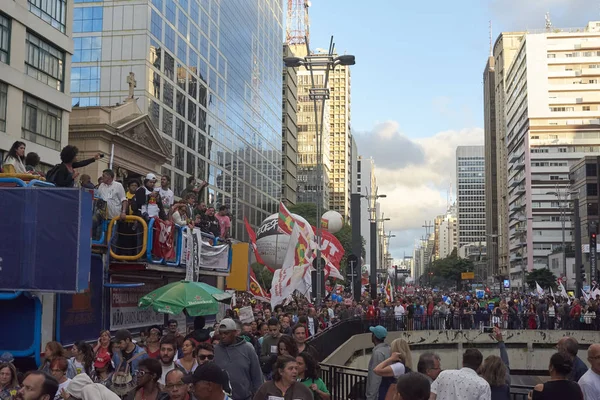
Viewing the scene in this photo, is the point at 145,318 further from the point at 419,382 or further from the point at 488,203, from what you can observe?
the point at 488,203

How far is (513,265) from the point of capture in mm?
133500

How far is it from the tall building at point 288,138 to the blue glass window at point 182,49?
53.2 m

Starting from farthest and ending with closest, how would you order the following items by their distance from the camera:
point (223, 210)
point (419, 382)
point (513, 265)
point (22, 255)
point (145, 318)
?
point (513, 265) < point (223, 210) < point (145, 318) < point (22, 255) < point (419, 382)

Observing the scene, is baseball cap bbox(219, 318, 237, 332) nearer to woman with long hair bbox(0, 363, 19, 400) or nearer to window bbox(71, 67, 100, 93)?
woman with long hair bbox(0, 363, 19, 400)

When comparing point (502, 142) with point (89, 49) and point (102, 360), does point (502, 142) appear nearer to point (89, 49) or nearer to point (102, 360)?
point (89, 49)

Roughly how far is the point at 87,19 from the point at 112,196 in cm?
4120

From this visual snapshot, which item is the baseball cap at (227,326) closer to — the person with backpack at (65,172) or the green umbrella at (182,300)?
the person with backpack at (65,172)

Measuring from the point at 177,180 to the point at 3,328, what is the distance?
45340mm

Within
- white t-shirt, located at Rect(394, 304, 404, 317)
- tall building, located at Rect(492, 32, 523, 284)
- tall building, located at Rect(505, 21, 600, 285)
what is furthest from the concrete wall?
tall building, located at Rect(492, 32, 523, 284)

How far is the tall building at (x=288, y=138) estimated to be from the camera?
112 m

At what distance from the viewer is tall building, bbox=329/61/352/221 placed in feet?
613

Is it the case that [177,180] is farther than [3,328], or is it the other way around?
[177,180]

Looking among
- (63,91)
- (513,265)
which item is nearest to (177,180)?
(63,91)

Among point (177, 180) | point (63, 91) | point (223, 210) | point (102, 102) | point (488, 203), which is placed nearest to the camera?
point (223, 210)
